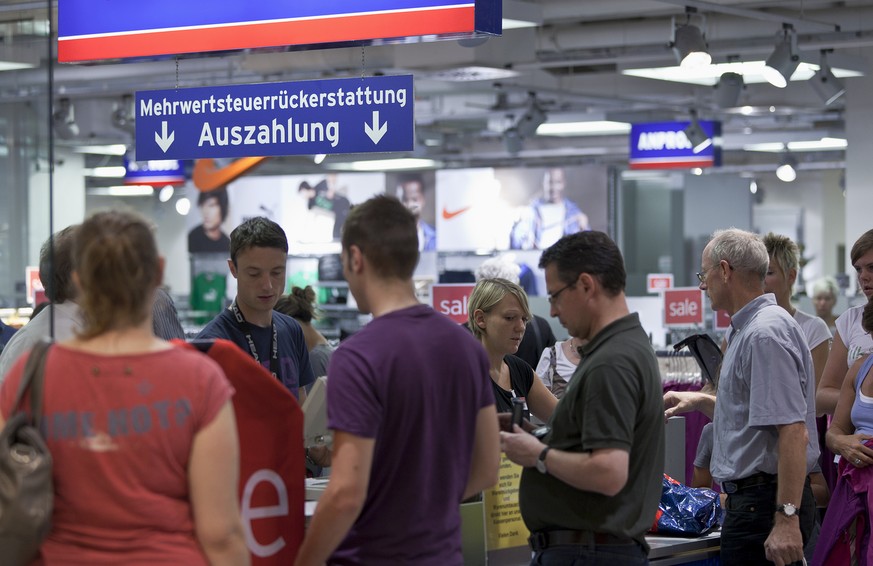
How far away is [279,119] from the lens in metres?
4.42

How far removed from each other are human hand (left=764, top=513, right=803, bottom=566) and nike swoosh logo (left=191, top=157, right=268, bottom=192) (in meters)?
10.9

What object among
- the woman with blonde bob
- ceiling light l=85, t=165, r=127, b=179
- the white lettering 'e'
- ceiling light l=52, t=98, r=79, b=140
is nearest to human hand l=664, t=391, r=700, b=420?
the woman with blonde bob

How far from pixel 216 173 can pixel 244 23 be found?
10.5 meters

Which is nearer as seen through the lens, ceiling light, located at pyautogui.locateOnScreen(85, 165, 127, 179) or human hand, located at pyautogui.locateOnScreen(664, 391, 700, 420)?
human hand, located at pyautogui.locateOnScreen(664, 391, 700, 420)

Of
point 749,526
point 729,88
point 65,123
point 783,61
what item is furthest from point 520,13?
point 65,123

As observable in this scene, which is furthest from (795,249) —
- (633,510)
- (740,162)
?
(740,162)

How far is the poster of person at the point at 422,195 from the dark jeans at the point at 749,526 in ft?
47.7

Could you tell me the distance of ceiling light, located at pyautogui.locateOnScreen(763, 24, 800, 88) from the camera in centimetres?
938

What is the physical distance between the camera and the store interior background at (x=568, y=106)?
11.2 meters

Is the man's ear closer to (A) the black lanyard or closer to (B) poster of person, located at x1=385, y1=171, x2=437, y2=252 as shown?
(A) the black lanyard

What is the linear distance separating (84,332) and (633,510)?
1426 mm

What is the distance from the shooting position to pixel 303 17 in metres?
4.28

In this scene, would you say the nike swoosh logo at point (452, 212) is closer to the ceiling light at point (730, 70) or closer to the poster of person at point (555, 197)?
the poster of person at point (555, 197)

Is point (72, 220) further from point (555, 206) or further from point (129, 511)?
point (129, 511)
